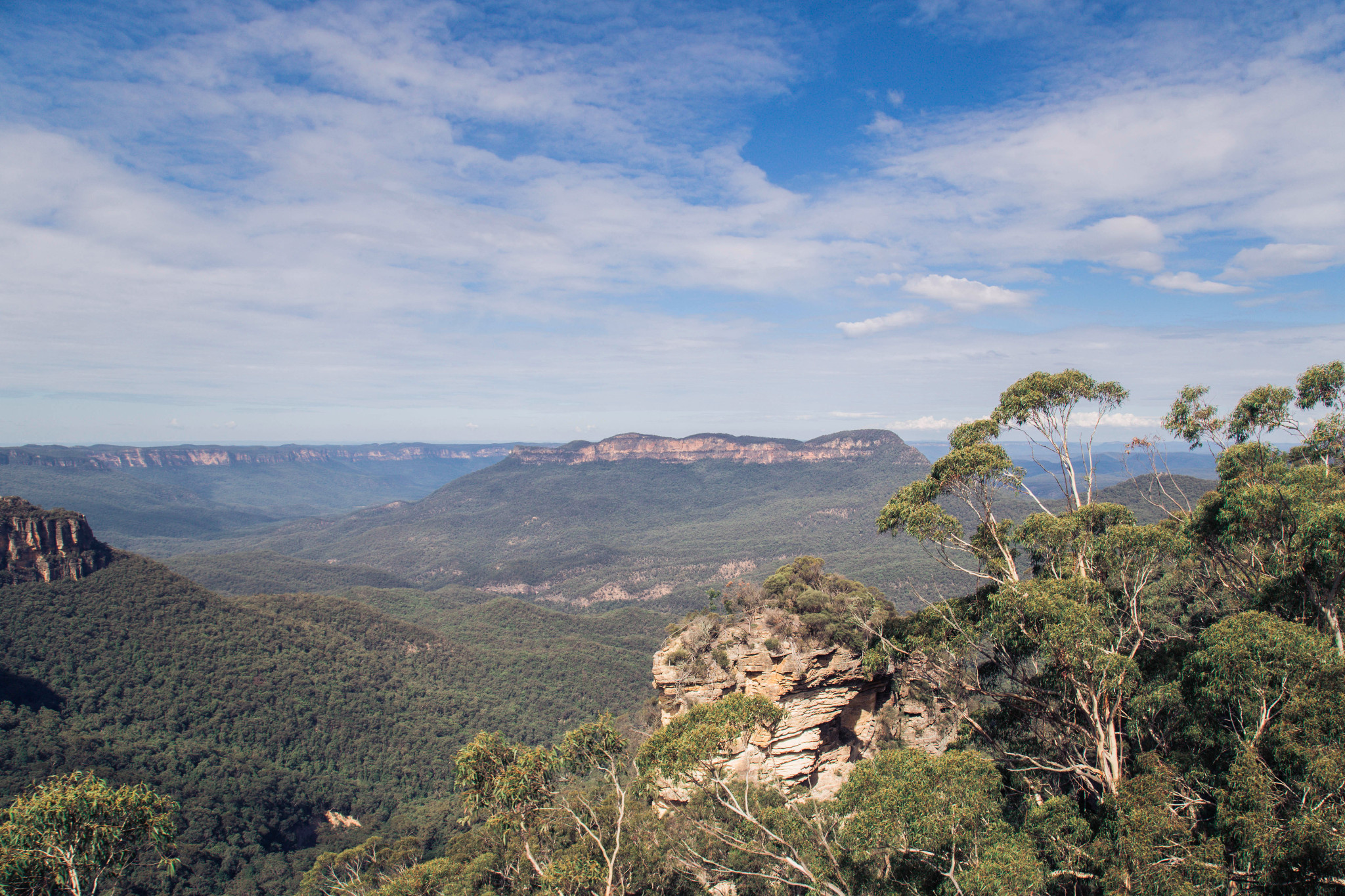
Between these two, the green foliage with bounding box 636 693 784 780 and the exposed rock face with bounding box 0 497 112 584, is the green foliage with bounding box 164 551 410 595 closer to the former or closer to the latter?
the exposed rock face with bounding box 0 497 112 584

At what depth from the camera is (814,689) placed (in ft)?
74.1

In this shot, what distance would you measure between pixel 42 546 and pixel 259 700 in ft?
116

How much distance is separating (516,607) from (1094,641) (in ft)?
349

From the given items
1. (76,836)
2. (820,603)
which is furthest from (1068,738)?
(76,836)

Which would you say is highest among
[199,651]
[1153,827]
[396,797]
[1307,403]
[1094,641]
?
[1307,403]

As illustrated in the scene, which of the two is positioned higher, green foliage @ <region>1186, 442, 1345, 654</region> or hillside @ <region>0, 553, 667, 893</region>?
green foliage @ <region>1186, 442, 1345, 654</region>

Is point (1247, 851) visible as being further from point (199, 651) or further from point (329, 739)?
point (199, 651)

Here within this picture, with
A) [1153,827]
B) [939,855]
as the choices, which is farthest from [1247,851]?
[939,855]

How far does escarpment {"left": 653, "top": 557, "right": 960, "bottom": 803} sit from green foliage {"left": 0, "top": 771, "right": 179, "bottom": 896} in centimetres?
1501

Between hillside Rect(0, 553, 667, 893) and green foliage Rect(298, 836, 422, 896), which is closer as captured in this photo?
green foliage Rect(298, 836, 422, 896)

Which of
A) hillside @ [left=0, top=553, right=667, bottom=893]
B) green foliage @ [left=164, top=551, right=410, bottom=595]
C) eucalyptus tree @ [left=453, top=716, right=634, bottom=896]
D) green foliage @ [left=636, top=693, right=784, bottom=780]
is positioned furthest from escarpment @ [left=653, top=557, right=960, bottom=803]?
green foliage @ [left=164, top=551, right=410, bottom=595]

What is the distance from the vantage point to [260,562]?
15112 cm

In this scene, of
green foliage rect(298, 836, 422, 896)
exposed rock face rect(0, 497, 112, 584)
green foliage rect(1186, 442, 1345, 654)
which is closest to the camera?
green foliage rect(1186, 442, 1345, 654)

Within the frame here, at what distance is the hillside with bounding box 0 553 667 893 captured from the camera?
46.4m
